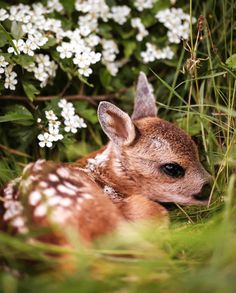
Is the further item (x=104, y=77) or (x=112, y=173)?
(x=104, y=77)

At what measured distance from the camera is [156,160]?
13.4 feet

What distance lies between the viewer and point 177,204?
4152 millimetres

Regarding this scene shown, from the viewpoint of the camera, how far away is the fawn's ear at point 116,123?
405cm

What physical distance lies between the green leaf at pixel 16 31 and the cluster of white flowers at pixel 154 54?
1.03 meters

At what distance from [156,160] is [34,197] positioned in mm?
1201

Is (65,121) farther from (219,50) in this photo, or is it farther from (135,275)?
(135,275)

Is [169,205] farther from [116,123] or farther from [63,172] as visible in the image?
[63,172]

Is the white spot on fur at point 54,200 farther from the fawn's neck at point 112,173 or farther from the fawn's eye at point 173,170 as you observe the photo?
the fawn's eye at point 173,170

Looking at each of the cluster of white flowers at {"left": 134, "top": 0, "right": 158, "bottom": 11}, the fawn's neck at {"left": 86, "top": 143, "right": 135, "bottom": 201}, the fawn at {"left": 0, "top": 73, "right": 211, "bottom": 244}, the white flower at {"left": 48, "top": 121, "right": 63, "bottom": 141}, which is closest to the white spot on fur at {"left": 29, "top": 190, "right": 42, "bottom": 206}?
the fawn at {"left": 0, "top": 73, "right": 211, "bottom": 244}

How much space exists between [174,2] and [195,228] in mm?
2202

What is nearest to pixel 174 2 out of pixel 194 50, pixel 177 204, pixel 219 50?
pixel 219 50

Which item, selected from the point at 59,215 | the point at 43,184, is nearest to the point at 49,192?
the point at 43,184

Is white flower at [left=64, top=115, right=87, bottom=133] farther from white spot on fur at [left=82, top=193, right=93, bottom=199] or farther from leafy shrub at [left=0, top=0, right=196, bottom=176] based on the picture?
white spot on fur at [left=82, top=193, right=93, bottom=199]

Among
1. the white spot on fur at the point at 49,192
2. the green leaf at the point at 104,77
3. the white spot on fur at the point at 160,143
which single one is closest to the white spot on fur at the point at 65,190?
the white spot on fur at the point at 49,192
